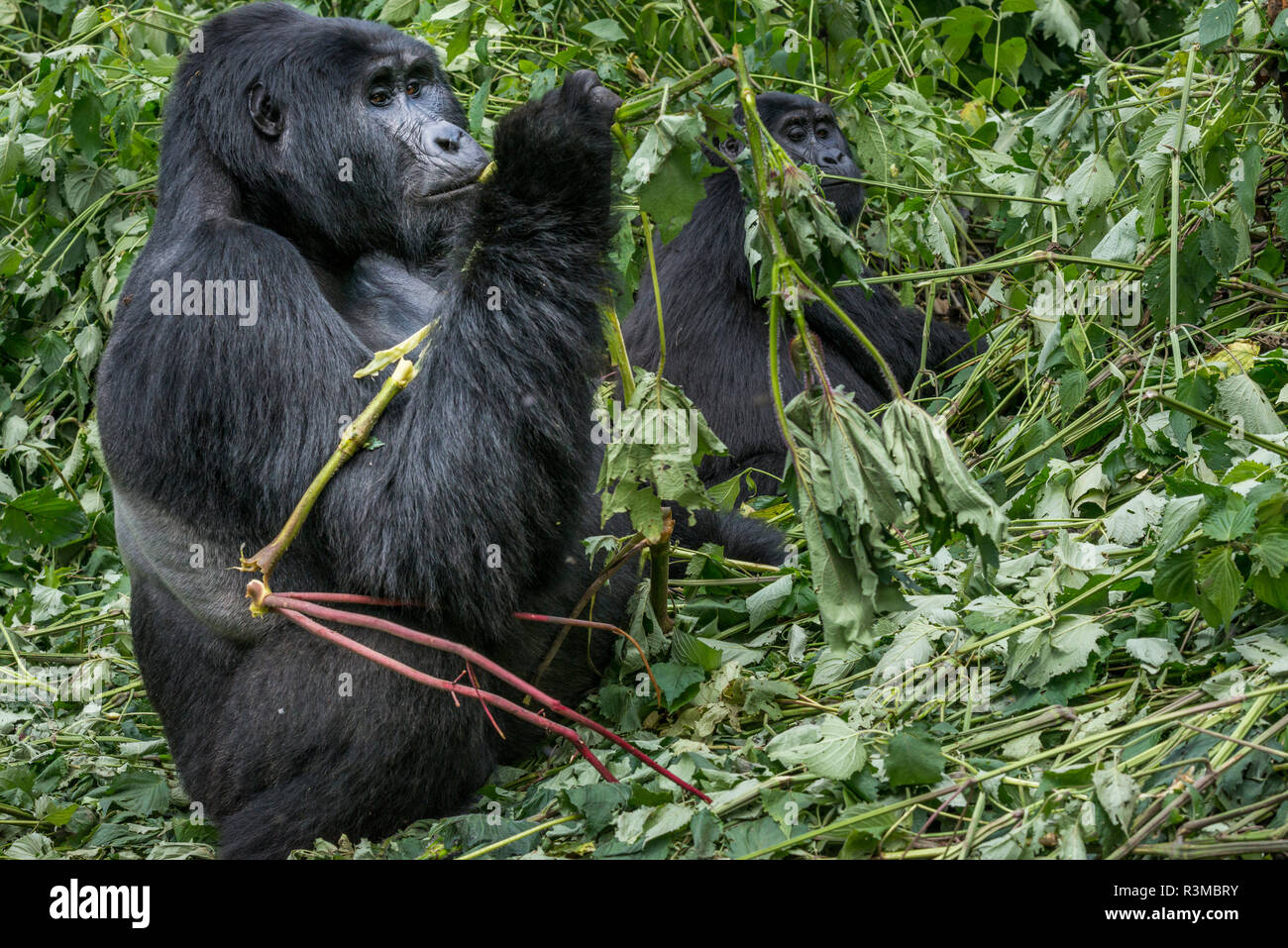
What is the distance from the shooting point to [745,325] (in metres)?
5.29

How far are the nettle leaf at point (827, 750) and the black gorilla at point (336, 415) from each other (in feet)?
2.27

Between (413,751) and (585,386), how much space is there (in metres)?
0.92

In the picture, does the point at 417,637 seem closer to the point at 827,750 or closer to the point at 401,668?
the point at 401,668

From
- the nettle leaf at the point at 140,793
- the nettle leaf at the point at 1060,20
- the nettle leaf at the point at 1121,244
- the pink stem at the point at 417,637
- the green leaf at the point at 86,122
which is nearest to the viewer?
the pink stem at the point at 417,637

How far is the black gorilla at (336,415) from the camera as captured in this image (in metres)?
2.92

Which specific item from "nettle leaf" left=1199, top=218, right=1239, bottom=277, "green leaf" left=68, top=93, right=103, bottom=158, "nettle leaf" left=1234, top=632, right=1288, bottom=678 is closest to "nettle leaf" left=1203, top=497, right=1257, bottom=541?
"nettle leaf" left=1234, top=632, right=1288, bottom=678

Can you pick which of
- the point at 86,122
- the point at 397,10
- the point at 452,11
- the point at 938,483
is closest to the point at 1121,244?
the point at 938,483

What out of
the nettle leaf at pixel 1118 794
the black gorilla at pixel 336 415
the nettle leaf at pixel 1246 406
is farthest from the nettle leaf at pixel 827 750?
the nettle leaf at pixel 1246 406

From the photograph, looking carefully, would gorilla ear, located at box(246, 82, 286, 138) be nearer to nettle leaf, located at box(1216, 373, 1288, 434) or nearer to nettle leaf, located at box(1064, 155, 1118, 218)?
nettle leaf, located at box(1064, 155, 1118, 218)

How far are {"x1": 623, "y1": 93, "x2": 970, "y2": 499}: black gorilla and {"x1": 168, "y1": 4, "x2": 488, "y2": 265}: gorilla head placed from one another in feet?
5.98

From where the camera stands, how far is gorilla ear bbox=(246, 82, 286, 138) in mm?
3270

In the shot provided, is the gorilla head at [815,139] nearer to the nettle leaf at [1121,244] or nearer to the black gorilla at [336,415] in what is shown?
the nettle leaf at [1121,244]

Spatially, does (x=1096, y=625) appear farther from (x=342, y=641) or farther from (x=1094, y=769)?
(x=342, y=641)
